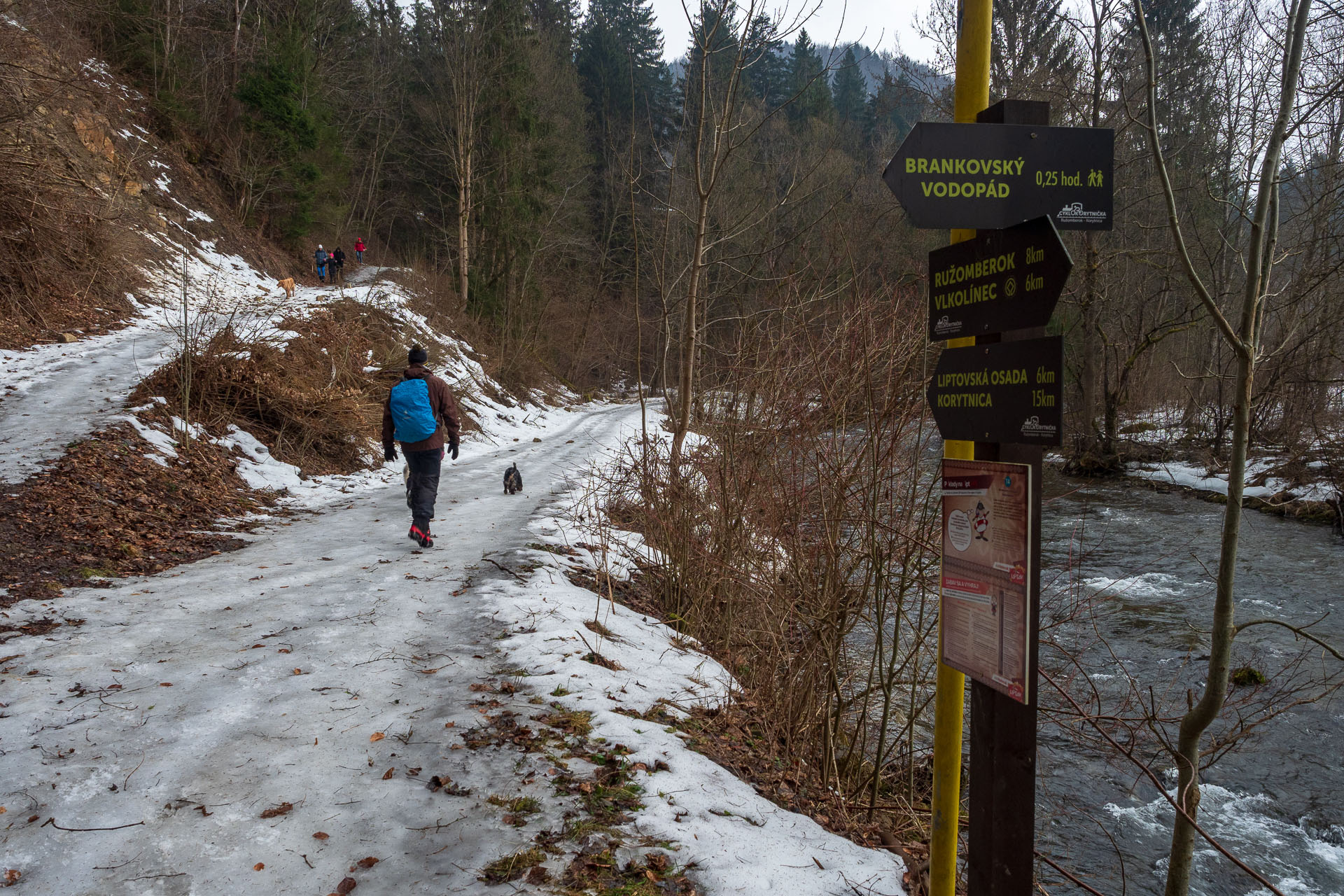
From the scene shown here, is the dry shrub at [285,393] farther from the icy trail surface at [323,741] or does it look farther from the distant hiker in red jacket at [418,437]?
the icy trail surface at [323,741]

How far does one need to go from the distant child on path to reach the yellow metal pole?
29514mm

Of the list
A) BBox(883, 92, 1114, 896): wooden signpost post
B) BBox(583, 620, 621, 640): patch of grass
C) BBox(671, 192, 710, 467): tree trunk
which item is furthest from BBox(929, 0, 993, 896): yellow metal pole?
BBox(671, 192, 710, 467): tree trunk

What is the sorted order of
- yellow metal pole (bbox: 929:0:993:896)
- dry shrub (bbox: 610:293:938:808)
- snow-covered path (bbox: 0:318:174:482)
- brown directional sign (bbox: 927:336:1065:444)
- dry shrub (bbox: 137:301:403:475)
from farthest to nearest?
dry shrub (bbox: 137:301:403:475) → snow-covered path (bbox: 0:318:174:482) → dry shrub (bbox: 610:293:938:808) → yellow metal pole (bbox: 929:0:993:896) → brown directional sign (bbox: 927:336:1065:444)

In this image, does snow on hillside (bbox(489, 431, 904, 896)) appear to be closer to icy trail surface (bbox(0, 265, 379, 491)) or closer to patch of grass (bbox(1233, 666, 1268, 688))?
patch of grass (bbox(1233, 666, 1268, 688))

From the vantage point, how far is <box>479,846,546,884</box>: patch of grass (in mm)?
2898

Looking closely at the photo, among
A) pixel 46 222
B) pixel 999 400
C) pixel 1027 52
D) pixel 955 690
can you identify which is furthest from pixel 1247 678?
pixel 46 222

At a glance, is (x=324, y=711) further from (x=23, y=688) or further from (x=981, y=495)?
(x=981, y=495)

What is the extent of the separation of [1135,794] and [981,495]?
490 cm

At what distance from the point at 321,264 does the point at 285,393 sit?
18.7m

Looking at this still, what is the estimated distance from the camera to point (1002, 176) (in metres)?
2.19

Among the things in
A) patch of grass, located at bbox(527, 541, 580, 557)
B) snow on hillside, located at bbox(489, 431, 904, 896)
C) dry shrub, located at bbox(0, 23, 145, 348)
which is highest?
dry shrub, located at bbox(0, 23, 145, 348)

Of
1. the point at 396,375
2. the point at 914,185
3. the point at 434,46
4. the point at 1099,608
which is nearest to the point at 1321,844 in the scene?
the point at 1099,608

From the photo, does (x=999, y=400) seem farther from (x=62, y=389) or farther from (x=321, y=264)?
(x=321, y=264)

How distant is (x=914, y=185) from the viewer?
2.15m
